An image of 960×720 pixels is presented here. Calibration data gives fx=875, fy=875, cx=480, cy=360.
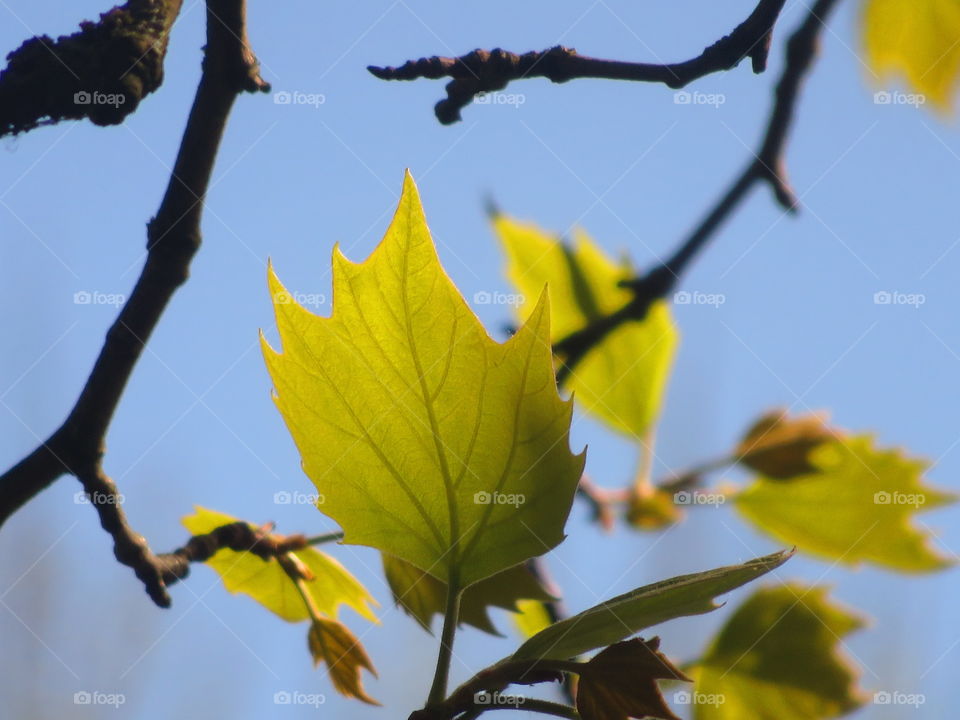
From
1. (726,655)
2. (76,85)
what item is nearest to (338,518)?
(76,85)

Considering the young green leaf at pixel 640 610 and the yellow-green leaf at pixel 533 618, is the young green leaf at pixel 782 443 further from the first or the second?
the young green leaf at pixel 640 610

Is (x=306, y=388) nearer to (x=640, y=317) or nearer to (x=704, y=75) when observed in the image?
(x=704, y=75)

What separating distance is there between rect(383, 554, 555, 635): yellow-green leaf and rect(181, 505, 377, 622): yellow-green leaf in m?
0.07

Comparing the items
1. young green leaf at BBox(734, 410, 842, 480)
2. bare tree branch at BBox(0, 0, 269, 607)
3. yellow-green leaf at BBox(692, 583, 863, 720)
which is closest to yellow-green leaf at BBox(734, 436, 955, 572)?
young green leaf at BBox(734, 410, 842, 480)

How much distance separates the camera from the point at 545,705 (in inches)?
19.9

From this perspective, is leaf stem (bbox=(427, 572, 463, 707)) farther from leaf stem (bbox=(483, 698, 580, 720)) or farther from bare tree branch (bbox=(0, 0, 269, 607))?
bare tree branch (bbox=(0, 0, 269, 607))

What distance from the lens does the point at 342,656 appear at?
0.79 meters

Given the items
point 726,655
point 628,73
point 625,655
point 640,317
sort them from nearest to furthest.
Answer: point 625,655 → point 628,73 → point 726,655 → point 640,317

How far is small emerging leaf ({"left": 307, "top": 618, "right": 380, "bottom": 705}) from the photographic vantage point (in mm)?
788

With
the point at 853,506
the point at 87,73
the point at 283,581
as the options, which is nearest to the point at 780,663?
the point at 853,506

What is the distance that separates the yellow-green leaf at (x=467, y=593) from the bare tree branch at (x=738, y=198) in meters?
0.26

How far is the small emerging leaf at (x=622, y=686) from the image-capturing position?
1.57 feet

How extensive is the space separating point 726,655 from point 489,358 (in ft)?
1.54

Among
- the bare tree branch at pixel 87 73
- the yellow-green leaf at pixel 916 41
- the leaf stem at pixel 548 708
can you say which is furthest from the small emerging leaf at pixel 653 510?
the bare tree branch at pixel 87 73
